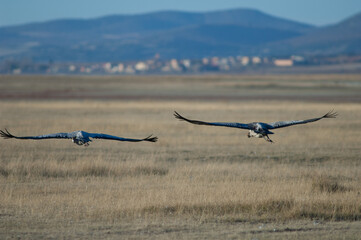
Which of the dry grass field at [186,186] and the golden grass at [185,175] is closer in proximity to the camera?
the dry grass field at [186,186]

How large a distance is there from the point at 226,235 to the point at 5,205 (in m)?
5.35

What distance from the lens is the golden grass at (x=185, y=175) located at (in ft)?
45.1

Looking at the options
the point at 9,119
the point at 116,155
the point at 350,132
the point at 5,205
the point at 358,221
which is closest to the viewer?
the point at 358,221

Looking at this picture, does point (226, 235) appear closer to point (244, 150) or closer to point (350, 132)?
point (244, 150)

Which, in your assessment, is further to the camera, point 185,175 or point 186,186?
point 185,175

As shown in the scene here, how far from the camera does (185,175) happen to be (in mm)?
18781

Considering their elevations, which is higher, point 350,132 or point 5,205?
point 350,132

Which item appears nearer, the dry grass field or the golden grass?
the dry grass field

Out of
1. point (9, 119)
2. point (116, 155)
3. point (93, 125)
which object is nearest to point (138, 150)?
point (116, 155)

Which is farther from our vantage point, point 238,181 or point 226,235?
point 238,181

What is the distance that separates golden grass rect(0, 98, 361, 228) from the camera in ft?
45.1

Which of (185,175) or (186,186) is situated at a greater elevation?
(185,175)

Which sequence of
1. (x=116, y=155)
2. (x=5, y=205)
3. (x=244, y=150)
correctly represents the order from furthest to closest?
1. (x=244, y=150)
2. (x=116, y=155)
3. (x=5, y=205)

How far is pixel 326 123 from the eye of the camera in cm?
3559
